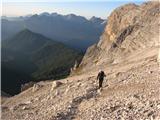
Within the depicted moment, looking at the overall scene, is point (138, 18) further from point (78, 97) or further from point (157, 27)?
point (78, 97)

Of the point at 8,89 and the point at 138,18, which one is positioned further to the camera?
the point at 8,89

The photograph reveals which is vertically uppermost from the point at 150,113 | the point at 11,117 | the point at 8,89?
the point at 150,113

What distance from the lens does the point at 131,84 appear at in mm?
29969

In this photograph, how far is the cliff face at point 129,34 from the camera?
251 feet

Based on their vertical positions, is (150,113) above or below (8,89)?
above

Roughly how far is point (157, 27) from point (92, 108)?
52859 millimetres

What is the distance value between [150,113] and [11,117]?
1217 centimetres

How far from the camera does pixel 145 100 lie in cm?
2352

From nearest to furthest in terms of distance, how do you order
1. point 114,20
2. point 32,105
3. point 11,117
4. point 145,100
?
point 145,100
point 11,117
point 32,105
point 114,20

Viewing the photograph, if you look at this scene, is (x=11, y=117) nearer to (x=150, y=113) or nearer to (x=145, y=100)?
(x=145, y=100)

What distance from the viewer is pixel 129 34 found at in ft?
306

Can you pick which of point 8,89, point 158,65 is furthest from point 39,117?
point 8,89

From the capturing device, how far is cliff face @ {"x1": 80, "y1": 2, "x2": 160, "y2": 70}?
76.4m

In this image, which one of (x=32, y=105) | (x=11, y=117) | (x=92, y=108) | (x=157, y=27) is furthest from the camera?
(x=157, y=27)
